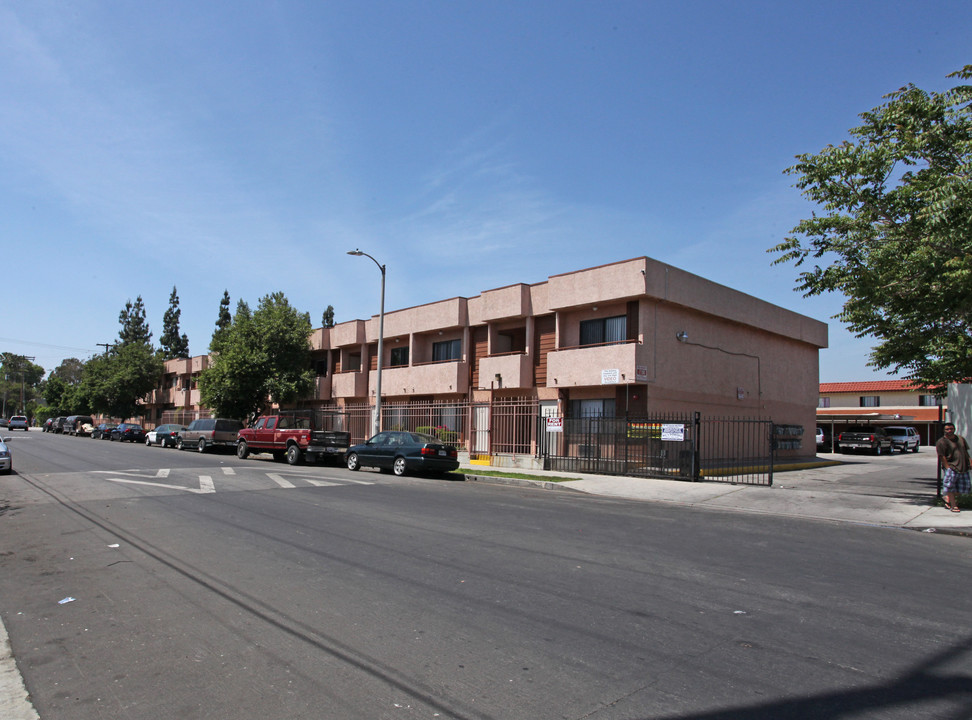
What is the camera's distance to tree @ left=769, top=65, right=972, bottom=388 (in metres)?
12.7

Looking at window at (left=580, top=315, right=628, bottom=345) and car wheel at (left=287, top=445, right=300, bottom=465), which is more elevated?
window at (left=580, top=315, right=628, bottom=345)

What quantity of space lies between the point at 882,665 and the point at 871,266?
455 inches

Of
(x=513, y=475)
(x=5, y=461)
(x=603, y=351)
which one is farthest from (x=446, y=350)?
(x=5, y=461)

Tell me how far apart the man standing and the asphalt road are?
131 inches

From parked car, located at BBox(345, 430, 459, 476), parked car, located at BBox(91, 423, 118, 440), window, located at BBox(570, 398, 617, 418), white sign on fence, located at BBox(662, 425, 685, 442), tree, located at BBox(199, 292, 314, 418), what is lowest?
parked car, located at BBox(91, 423, 118, 440)

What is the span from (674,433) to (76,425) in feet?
185

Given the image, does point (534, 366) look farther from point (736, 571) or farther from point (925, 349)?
point (736, 571)

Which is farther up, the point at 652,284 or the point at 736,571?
the point at 652,284

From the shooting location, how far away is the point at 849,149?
46.3ft

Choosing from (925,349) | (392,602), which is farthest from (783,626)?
(925,349)

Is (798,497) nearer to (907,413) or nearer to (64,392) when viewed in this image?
(907,413)

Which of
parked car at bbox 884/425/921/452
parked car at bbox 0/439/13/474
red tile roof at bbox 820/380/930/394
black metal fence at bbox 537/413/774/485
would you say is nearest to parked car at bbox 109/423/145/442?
parked car at bbox 0/439/13/474

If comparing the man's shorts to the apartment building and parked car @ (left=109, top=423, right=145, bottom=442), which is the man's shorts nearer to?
the apartment building

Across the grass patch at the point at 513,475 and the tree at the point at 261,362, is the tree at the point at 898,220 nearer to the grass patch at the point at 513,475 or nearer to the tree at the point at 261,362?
the grass patch at the point at 513,475
